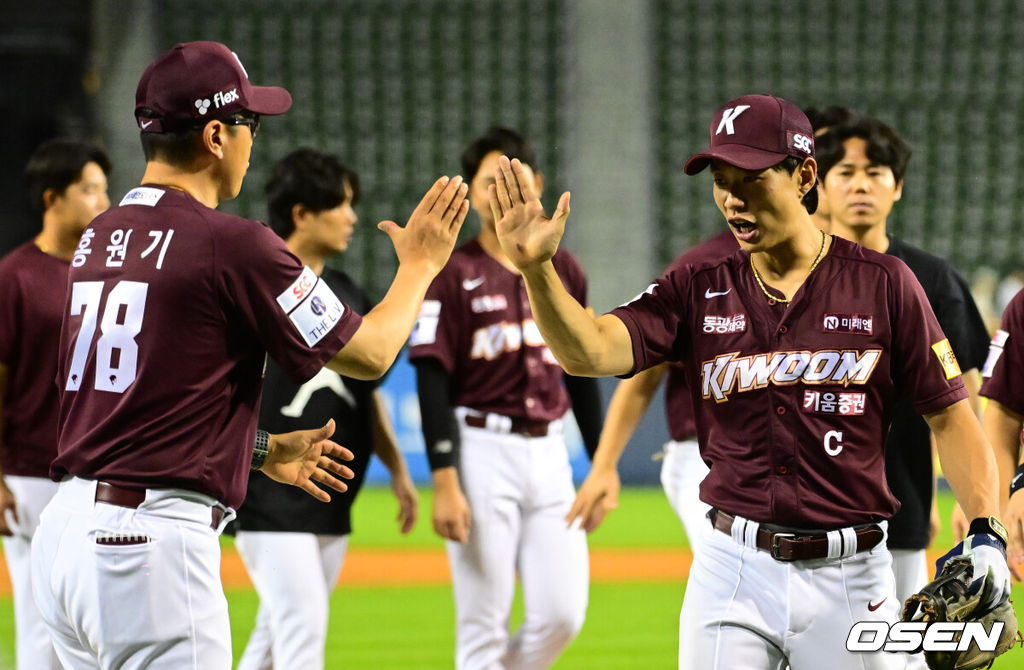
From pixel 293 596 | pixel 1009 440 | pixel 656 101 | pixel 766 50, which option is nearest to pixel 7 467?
pixel 293 596

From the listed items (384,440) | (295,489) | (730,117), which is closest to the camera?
(730,117)

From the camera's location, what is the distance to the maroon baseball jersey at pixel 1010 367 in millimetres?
4207

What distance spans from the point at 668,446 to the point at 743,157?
2434mm

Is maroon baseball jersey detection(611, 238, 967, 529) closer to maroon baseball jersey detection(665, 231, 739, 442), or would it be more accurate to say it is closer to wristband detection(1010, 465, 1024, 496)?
wristband detection(1010, 465, 1024, 496)

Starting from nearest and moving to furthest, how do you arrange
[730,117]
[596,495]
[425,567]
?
[730,117]
[596,495]
[425,567]

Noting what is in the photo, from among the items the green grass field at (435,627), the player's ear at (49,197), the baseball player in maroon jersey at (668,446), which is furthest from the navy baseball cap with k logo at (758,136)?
the green grass field at (435,627)

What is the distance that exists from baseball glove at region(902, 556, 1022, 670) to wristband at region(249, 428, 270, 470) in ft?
5.52

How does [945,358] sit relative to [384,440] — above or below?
above

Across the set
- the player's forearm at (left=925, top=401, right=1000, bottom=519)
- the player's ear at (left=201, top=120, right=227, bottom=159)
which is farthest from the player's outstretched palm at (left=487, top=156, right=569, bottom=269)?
the player's forearm at (left=925, top=401, right=1000, bottom=519)

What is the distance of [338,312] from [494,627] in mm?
2359

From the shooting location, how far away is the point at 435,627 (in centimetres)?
764

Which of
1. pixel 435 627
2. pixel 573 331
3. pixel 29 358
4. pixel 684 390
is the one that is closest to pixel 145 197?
pixel 573 331

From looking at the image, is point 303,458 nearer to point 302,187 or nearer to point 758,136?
point 758,136

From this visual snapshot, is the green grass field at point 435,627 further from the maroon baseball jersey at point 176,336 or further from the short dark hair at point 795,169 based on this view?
the maroon baseball jersey at point 176,336
